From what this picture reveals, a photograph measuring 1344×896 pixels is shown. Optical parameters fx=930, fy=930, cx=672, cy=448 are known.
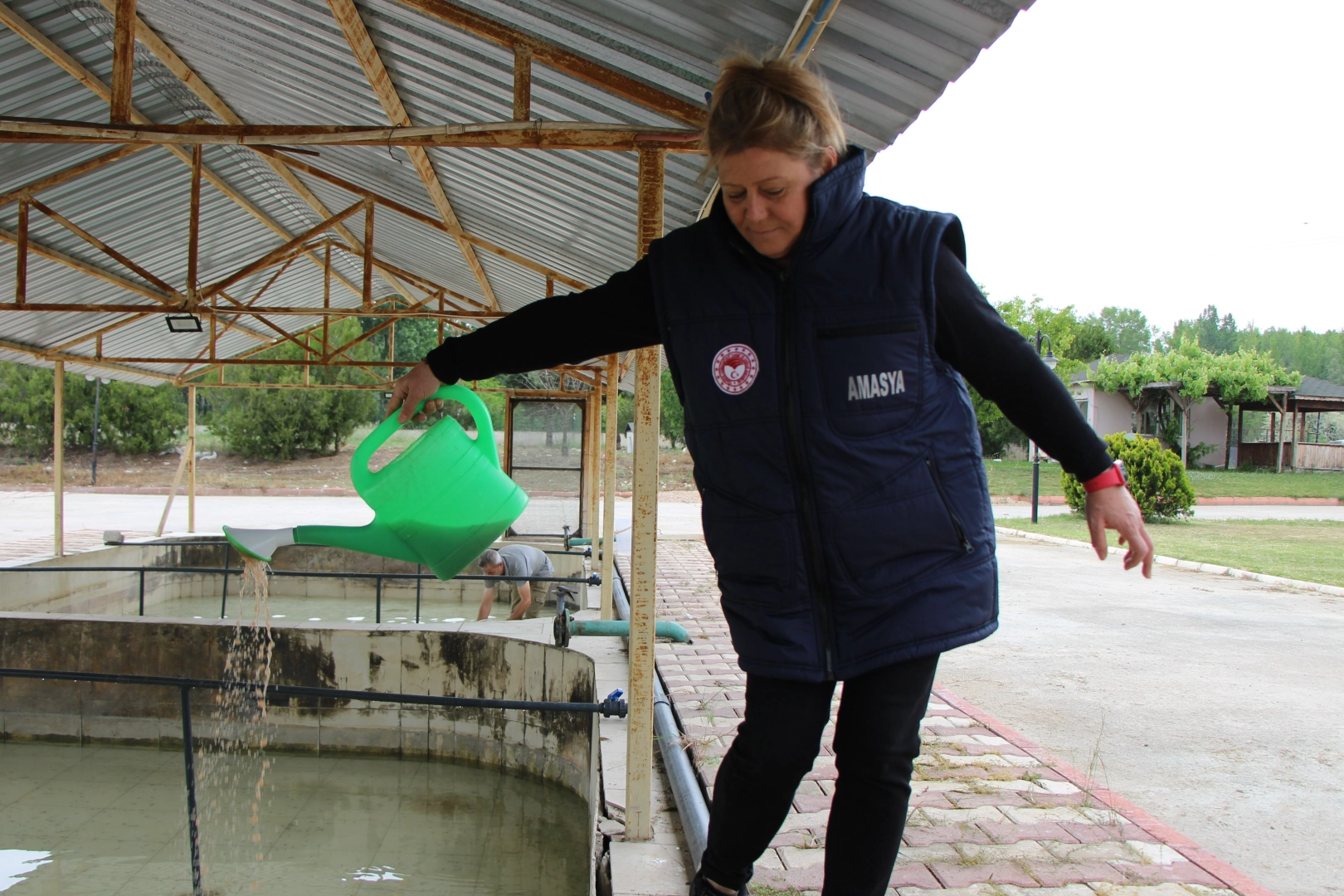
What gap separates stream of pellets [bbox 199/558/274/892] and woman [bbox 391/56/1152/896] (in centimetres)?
378

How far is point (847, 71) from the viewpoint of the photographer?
118 inches

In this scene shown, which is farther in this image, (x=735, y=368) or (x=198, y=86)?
(x=198, y=86)

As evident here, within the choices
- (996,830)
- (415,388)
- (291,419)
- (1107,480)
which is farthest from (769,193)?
(291,419)

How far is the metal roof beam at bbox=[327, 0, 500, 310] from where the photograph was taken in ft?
12.5

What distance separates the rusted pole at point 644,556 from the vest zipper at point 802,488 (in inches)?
70.5

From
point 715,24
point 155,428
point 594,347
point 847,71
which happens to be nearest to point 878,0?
point 847,71

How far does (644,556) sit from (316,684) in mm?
3285

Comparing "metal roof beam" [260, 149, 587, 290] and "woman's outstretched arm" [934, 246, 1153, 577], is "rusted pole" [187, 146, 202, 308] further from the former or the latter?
"woman's outstretched arm" [934, 246, 1153, 577]

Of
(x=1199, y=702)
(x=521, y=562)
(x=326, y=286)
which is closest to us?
(x=1199, y=702)

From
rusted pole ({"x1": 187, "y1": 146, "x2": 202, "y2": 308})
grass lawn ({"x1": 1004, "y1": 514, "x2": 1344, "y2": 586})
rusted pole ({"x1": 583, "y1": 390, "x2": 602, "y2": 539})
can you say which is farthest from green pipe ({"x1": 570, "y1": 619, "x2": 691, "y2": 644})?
grass lawn ({"x1": 1004, "y1": 514, "x2": 1344, "y2": 586})

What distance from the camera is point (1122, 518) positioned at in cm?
154

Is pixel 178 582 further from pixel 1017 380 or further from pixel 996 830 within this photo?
pixel 1017 380

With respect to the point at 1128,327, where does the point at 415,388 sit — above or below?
below

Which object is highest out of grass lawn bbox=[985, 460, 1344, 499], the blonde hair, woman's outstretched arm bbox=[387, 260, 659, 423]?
the blonde hair
